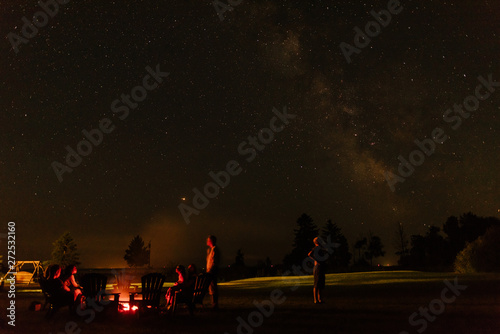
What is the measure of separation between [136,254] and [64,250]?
76934 mm

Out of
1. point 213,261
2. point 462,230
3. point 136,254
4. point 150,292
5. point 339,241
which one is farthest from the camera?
point 136,254

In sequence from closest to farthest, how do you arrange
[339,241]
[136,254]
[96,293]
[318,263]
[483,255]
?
[96,293], [318,263], [483,255], [339,241], [136,254]

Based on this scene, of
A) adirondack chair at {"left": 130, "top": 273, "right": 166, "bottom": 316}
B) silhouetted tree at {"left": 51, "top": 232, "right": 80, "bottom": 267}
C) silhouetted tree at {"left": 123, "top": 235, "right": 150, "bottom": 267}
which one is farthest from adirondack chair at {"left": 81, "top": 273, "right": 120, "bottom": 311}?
silhouetted tree at {"left": 123, "top": 235, "right": 150, "bottom": 267}

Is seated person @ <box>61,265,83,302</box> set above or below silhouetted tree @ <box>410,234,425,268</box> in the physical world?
below

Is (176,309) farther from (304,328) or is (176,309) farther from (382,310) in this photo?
(382,310)

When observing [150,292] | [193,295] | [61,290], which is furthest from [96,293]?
[193,295]

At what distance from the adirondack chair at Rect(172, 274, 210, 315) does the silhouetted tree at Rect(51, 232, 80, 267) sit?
159ft

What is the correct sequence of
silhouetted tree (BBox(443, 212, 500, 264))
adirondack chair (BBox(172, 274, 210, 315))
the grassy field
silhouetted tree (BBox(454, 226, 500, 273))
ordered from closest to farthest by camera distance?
1. the grassy field
2. adirondack chair (BBox(172, 274, 210, 315))
3. silhouetted tree (BBox(454, 226, 500, 273))
4. silhouetted tree (BBox(443, 212, 500, 264))

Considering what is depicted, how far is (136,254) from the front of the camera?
13162cm

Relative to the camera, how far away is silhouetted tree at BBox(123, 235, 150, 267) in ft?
430

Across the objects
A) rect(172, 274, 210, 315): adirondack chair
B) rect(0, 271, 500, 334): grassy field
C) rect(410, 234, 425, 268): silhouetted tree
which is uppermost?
rect(410, 234, 425, 268): silhouetted tree

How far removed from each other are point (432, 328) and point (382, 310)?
285 centimetres

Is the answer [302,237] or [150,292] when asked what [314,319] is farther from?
[302,237]

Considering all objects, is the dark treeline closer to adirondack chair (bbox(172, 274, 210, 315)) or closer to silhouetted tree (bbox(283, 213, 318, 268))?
silhouetted tree (bbox(283, 213, 318, 268))
